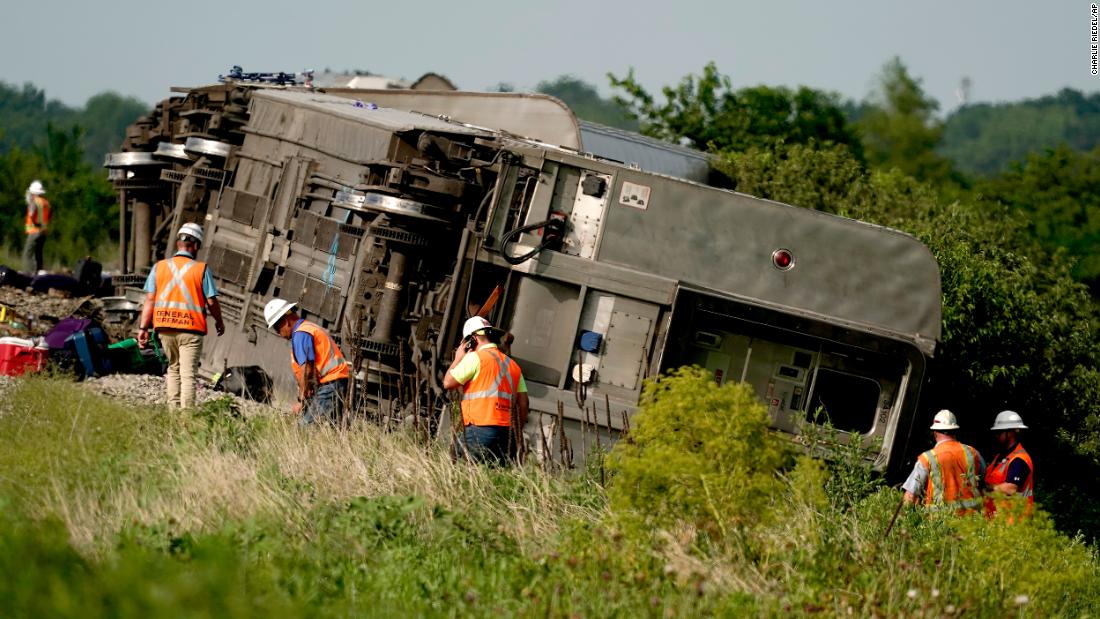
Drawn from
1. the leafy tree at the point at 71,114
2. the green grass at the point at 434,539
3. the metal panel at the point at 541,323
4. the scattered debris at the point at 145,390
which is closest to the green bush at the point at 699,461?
the green grass at the point at 434,539

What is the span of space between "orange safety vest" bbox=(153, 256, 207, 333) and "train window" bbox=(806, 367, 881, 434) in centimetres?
486

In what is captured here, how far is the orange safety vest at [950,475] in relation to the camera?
10461mm

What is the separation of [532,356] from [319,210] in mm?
3205

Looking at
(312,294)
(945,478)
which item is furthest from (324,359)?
(945,478)

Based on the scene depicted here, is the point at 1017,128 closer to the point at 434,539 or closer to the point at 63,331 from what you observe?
the point at 63,331

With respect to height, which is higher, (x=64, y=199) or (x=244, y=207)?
(x=244, y=207)

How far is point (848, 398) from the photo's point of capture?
11805 millimetres

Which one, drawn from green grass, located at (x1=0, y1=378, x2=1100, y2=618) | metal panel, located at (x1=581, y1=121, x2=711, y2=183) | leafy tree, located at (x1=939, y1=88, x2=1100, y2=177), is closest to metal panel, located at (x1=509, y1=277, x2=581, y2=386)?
green grass, located at (x1=0, y1=378, x2=1100, y2=618)

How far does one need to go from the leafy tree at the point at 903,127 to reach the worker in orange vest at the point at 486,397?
163 feet

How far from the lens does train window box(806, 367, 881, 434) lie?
11734 millimetres

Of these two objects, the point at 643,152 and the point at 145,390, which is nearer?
the point at 145,390

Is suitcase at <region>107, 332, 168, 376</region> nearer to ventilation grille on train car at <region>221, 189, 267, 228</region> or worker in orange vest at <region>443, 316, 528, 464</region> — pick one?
ventilation grille on train car at <region>221, 189, 267, 228</region>

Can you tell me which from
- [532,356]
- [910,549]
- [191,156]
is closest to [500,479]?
[532,356]

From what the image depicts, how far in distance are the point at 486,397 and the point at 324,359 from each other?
1628mm
